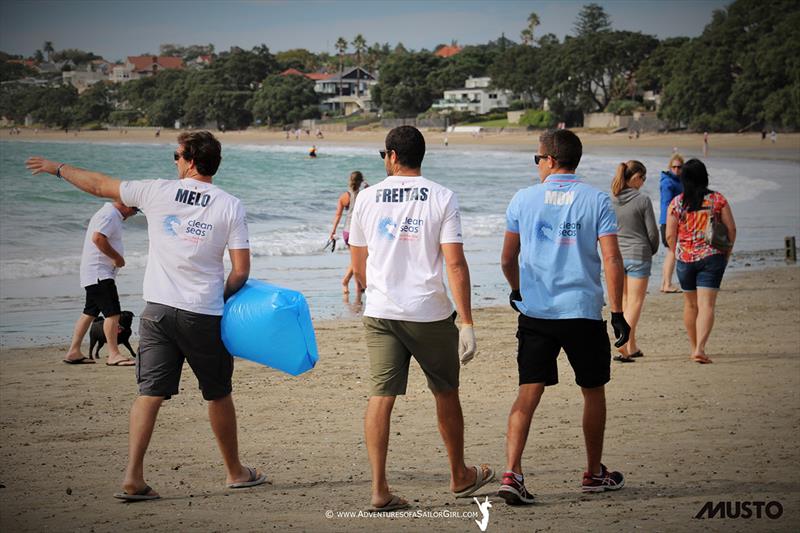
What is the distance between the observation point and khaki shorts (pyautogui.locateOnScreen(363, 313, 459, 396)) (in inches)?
179

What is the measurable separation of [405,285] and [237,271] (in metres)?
0.89

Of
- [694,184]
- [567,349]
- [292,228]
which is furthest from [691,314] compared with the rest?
[292,228]

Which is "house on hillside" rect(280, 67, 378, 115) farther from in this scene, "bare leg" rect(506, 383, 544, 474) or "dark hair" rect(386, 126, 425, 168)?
"bare leg" rect(506, 383, 544, 474)

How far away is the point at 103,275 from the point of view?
A: 8.45 metres

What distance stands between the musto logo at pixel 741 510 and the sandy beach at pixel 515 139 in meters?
51.6

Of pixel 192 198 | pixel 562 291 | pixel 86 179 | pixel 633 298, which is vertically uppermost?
pixel 86 179

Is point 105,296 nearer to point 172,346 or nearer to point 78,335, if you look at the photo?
point 78,335

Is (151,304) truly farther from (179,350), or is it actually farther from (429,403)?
(429,403)

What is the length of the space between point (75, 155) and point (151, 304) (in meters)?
86.9

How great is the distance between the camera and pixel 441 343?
459cm

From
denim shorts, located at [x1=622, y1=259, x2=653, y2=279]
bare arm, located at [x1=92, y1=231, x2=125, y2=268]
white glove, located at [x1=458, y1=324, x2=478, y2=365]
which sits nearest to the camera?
white glove, located at [x1=458, y1=324, x2=478, y2=365]

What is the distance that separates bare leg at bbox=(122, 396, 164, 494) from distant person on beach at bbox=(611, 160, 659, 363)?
15.9ft

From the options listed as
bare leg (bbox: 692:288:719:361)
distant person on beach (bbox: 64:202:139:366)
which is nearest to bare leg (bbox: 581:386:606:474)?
bare leg (bbox: 692:288:719:361)

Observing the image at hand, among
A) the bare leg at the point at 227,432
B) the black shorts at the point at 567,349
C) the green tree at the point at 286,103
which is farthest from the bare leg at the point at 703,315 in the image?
the green tree at the point at 286,103
